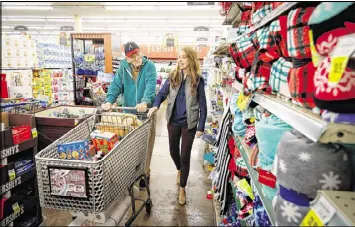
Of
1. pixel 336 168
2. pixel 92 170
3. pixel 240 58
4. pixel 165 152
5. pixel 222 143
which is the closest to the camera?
pixel 336 168

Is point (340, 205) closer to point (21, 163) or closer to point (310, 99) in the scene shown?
point (310, 99)

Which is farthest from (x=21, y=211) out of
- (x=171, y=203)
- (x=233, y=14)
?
(x=233, y=14)

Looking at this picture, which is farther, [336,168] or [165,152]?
[165,152]

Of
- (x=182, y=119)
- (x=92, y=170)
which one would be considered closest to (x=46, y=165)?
(x=92, y=170)

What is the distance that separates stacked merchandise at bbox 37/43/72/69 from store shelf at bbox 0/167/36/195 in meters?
6.03

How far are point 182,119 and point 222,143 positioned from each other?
623mm

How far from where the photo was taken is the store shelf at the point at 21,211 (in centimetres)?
208

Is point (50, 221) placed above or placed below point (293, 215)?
below

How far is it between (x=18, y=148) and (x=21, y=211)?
0.55m

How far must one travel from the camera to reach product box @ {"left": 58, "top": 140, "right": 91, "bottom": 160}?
1.77 meters

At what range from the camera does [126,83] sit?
3.12m

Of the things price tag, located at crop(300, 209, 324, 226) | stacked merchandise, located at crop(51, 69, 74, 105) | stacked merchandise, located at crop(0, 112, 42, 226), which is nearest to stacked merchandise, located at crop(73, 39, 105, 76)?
stacked merchandise, located at crop(51, 69, 74, 105)

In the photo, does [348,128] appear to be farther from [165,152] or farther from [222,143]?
[165,152]

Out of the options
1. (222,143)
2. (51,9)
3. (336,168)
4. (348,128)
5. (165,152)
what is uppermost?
(51,9)
